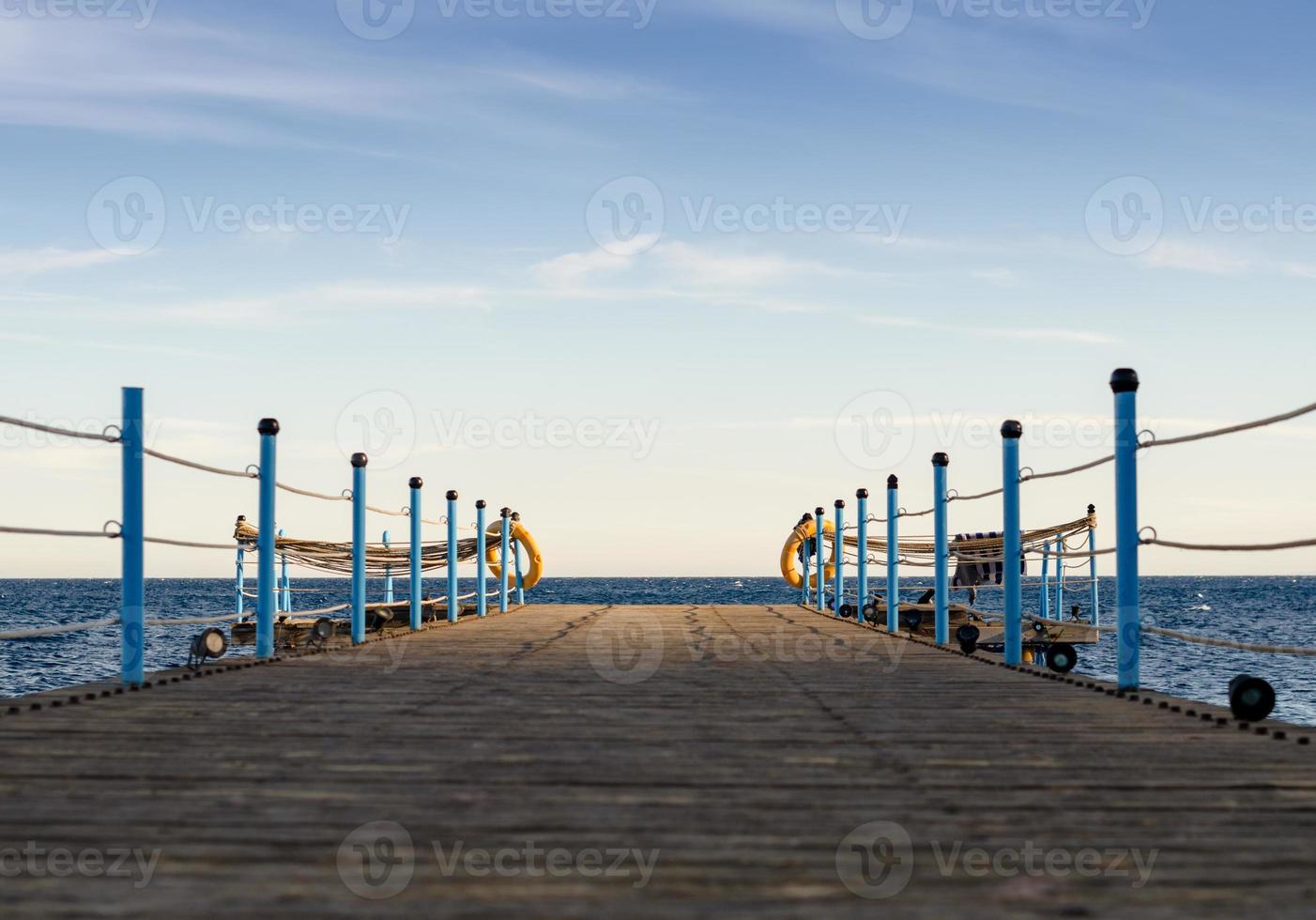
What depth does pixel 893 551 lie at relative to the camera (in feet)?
33.8

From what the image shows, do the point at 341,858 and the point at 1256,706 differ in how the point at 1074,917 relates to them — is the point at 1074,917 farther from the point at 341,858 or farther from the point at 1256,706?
the point at 1256,706

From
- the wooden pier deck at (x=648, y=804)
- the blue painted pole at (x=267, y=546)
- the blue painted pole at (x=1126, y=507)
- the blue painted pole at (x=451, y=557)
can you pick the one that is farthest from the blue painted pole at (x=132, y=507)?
the blue painted pole at (x=451, y=557)

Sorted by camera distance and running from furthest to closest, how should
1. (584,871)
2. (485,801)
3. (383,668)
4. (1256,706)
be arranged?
(383,668), (1256,706), (485,801), (584,871)

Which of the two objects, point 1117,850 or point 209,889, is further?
point 1117,850

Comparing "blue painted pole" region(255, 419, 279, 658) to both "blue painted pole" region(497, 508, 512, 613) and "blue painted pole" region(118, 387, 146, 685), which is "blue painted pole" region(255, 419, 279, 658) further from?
"blue painted pole" region(497, 508, 512, 613)

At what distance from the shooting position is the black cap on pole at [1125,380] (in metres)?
5.55

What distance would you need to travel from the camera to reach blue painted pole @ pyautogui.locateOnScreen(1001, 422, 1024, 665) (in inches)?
271

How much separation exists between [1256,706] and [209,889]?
370cm

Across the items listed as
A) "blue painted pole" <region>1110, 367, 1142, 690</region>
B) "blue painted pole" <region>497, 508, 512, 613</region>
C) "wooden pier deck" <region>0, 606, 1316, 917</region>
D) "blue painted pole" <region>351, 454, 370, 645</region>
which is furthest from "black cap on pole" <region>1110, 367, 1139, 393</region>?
"blue painted pole" <region>497, 508, 512, 613</region>

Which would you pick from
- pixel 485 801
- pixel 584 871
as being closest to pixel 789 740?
pixel 485 801

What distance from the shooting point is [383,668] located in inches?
250

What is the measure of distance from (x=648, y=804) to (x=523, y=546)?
16.2 meters

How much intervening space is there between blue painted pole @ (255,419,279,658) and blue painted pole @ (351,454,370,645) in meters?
1.81

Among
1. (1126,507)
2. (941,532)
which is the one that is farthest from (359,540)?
(1126,507)
